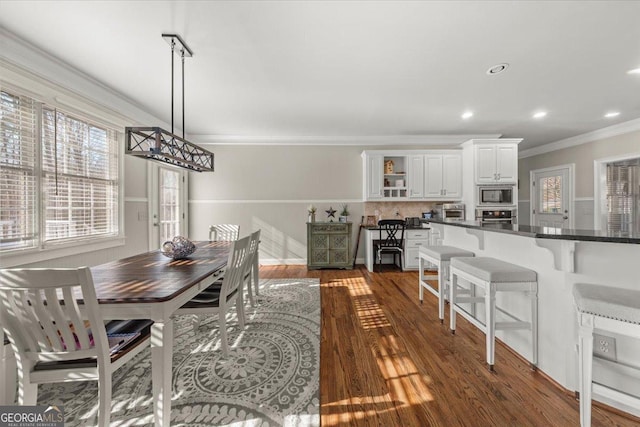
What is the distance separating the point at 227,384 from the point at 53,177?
2655 millimetres

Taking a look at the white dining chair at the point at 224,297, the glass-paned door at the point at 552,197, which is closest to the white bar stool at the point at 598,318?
the white dining chair at the point at 224,297

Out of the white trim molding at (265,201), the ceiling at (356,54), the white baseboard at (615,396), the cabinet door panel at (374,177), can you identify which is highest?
the ceiling at (356,54)

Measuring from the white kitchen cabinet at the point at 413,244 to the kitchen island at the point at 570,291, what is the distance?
2.62m

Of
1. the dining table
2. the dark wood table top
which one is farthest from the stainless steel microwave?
the dining table

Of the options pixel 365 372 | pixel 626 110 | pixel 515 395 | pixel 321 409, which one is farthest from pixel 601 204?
pixel 321 409

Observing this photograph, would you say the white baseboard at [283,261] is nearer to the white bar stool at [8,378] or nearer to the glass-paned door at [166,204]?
the glass-paned door at [166,204]

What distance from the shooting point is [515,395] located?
1665 mm

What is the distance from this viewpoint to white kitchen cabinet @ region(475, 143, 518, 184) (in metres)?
4.84

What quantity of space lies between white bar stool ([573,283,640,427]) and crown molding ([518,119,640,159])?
4.89 metres

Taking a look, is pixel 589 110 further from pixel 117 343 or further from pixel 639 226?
pixel 117 343

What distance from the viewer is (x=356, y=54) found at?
2434mm

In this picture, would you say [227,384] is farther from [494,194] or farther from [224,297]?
[494,194]

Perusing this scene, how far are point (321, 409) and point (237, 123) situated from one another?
4.19 m

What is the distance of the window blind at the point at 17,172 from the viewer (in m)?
2.19
